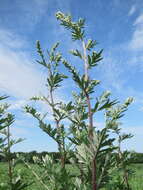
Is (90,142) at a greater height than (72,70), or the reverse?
(72,70)

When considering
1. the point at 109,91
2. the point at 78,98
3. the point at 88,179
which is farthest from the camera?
the point at 78,98

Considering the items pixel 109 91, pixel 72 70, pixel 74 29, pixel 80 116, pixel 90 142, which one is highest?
pixel 74 29

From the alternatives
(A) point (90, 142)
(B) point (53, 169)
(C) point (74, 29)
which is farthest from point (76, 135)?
(C) point (74, 29)

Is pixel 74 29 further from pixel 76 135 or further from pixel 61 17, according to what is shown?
pixel 76 135

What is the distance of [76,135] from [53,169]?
0.34m

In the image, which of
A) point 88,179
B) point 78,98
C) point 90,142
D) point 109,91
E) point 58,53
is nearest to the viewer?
point 90,142

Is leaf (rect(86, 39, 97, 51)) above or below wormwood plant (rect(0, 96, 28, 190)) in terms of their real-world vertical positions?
above

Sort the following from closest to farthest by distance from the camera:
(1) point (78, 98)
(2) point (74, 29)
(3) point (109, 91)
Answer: (3) point (109, 91)
(2) point (74, 29)
(1) point (78, 98)

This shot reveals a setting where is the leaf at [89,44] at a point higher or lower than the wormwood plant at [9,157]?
higher

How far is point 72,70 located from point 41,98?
1.89 feet

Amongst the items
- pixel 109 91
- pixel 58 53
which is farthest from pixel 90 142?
pixel 58 53

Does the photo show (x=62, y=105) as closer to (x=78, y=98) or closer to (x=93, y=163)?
(x=78, y=98)

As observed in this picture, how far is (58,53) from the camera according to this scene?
9.37 feet

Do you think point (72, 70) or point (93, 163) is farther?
point (72, 70)
